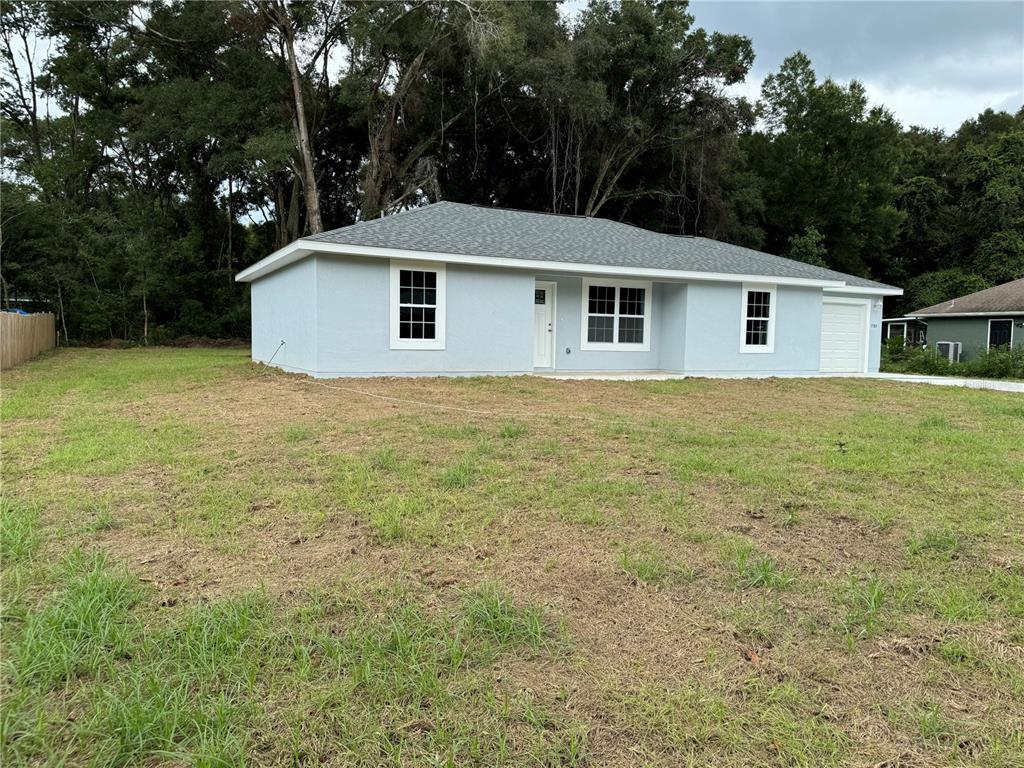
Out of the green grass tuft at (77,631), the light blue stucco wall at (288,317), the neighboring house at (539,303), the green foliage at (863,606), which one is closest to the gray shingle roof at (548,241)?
the neighboring house at (539,303)

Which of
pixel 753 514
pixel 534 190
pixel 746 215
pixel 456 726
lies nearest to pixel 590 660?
pixel 456 726

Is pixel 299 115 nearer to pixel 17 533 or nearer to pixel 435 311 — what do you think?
pixel 435 311

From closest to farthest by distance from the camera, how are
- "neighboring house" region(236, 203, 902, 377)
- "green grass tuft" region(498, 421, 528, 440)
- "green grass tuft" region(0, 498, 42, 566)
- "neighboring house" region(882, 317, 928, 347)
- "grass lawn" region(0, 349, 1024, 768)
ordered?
"grass lawn" region(0, 349, 1024, 768)
"green grass tuft" region(0, 498, 42, 566)
"green grass tuft" region(498, 421, 528, 440)
"neighboring house" region(236, 203, 902, 377)
"neighboring house" region(882, 317, 928, 347)

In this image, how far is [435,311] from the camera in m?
11.9

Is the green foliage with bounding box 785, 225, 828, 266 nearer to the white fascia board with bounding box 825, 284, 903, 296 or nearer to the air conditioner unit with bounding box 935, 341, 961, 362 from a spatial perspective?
the air conditioner unit with bounding box 935, 341, 961, 362

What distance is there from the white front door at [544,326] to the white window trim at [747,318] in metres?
4.78

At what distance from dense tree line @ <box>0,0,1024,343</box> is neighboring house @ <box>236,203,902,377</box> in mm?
9389

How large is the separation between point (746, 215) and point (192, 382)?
27459mm

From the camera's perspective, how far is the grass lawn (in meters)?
1.95

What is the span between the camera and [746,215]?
30281 millimetres

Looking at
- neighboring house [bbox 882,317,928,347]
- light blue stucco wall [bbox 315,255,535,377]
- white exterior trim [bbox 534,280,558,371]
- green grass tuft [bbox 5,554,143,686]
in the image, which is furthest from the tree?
green grass tuft [bbox 5,554,143,686]

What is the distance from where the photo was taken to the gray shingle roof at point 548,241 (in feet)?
39.0

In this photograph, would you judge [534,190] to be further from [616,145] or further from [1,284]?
[1,284]

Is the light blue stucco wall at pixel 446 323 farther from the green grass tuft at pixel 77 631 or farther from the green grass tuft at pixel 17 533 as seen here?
the green grass tuft at pixel 77 631
